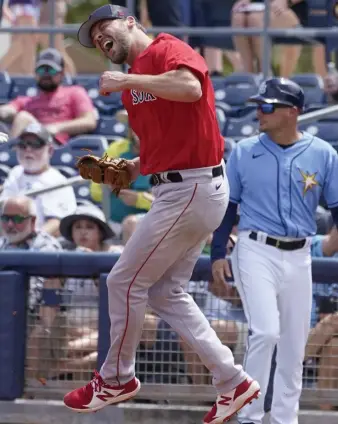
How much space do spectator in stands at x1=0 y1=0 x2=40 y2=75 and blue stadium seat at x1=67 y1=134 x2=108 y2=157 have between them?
2870 mm

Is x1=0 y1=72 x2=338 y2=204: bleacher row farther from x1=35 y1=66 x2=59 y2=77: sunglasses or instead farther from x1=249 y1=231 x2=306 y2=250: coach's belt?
x1=249 y1=231 x2=306 y2=250: coach's belt

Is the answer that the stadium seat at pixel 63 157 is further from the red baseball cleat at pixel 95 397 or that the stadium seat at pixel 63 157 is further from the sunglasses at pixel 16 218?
the red baseball cleat at pixel 95 397

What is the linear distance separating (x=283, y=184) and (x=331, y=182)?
0.86 feet

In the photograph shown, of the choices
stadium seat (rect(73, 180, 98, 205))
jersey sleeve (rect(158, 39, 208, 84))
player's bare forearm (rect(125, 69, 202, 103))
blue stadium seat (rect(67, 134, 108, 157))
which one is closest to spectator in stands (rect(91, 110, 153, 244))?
stadium seat (rect(73, 180, 98, 205))

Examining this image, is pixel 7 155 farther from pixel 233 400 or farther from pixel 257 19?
pixel 233 400

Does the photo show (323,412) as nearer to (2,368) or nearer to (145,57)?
(2,368)

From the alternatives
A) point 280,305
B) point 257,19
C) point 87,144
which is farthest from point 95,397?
point 257,19

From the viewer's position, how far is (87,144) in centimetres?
942

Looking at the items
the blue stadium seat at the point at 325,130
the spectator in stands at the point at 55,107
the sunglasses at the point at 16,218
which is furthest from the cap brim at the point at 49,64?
the sunglasses at the point at 16,218

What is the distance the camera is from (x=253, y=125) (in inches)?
377

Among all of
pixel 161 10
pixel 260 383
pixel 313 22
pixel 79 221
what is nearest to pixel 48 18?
pixel 161 10

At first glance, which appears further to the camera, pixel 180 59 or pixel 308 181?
pixel 308 181

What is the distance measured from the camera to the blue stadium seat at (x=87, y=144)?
364 inches

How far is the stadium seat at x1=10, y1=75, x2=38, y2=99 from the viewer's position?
10984 millimetres
